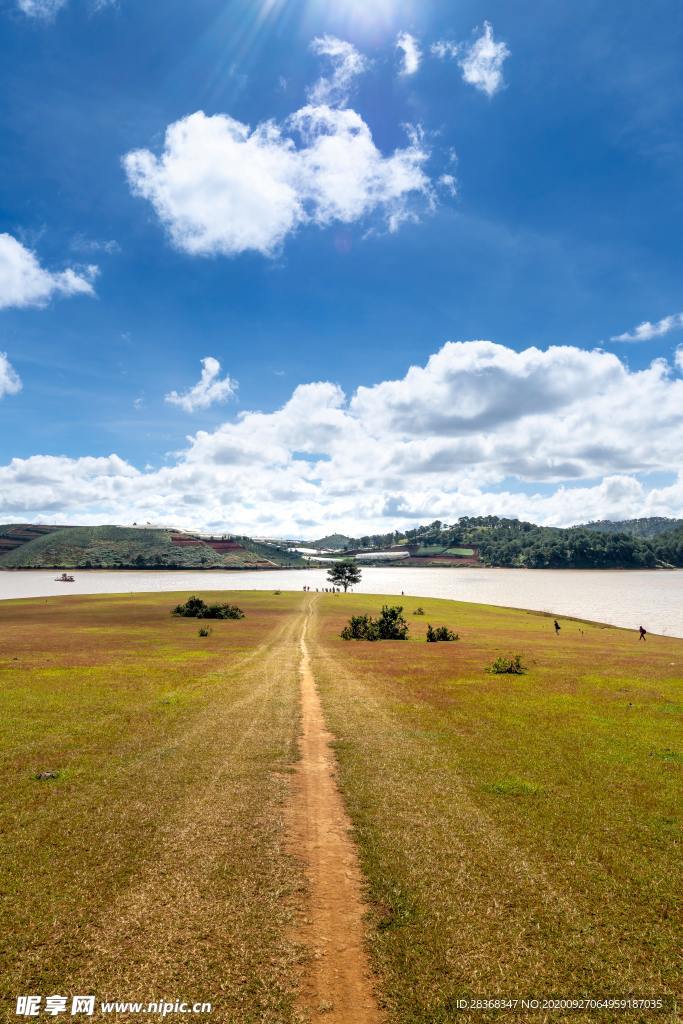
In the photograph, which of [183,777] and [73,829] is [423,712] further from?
[73,829]

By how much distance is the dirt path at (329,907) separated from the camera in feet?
26.0

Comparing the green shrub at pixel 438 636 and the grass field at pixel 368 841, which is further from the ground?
the grass field at pixel 368 841

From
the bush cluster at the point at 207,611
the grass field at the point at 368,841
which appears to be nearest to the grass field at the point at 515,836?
the grass field at the point at 368,841

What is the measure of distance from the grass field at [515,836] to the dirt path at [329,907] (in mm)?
361

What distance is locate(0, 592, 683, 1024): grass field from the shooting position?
336 inches

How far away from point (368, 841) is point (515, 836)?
3.83m

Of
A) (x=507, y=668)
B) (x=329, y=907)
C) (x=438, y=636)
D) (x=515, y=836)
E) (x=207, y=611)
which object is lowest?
(x=438, y=636)

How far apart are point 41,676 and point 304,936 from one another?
3043 centimetres

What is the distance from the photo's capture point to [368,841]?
12984 mm

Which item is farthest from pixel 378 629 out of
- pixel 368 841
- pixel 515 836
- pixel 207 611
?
pixel 368 841

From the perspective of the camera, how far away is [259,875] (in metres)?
11.3

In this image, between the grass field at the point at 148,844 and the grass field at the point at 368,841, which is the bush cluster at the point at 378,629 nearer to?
the grass field at the point at 368,841

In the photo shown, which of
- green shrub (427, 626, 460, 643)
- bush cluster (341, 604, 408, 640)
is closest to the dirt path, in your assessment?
green shrub (427, 626, 460, 643)

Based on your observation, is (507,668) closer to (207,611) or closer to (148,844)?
(148,844)
